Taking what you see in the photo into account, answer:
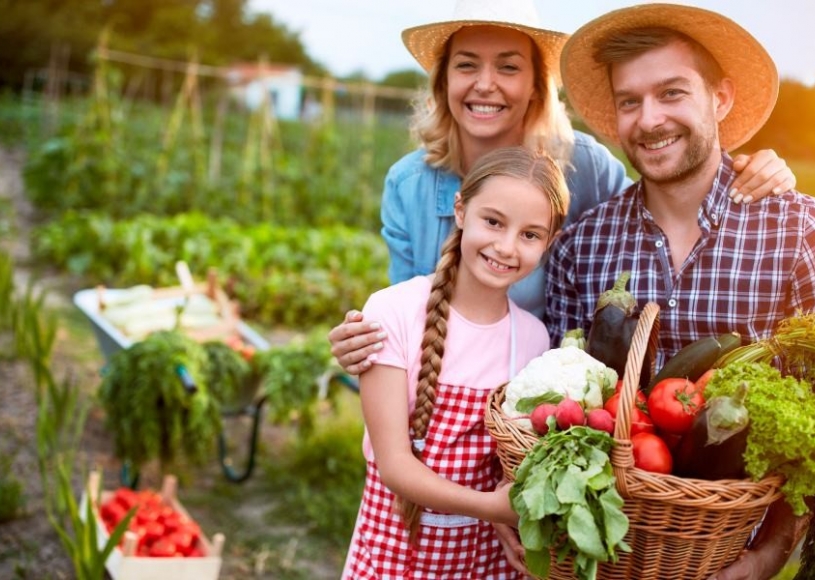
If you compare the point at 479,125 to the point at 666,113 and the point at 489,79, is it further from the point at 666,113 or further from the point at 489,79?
the point at 666,113

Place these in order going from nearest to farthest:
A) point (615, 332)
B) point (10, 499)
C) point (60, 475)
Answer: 1. point (615, 332)
2. point (60, 475)
3. point (10, 499)

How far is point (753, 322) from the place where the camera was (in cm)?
239

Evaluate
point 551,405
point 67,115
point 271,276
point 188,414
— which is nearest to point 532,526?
point 551,405

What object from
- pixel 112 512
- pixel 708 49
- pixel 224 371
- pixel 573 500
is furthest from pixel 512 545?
pixel 224 371

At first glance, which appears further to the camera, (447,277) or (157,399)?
(157,399)

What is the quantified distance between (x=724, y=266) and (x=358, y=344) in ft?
3.27

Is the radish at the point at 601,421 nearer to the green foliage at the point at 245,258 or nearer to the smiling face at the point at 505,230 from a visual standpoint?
the smiling face at the point at 505,230

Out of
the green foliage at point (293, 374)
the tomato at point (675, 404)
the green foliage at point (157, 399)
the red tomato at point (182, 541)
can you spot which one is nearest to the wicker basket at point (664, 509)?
the tomato at point (675, 404)

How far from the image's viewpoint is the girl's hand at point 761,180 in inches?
95.3

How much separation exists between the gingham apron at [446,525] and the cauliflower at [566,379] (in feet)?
0.82

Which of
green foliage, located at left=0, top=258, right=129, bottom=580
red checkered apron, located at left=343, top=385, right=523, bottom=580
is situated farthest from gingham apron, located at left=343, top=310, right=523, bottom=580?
green foliage, located at left=0, top=258, right=129, bottom=580

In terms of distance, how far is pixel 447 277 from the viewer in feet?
7.62

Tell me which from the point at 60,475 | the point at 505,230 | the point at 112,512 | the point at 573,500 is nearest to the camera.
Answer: the point at 573,500

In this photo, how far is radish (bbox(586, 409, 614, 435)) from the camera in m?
1.76
